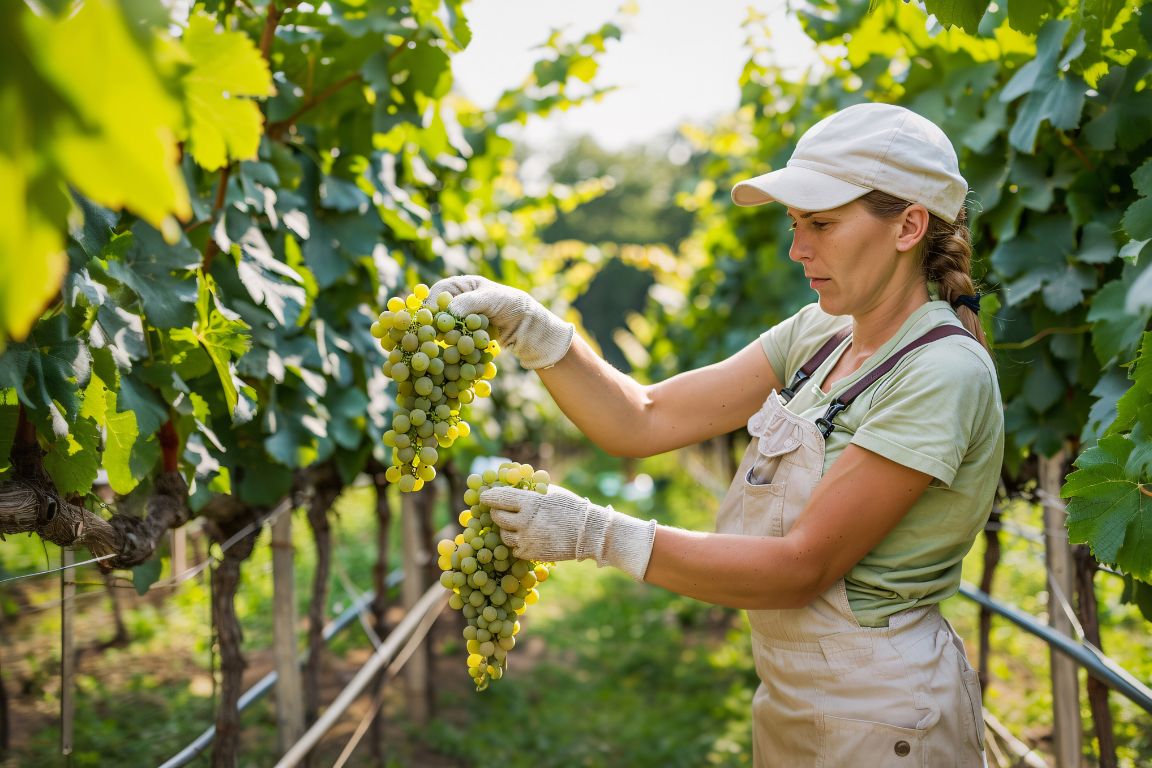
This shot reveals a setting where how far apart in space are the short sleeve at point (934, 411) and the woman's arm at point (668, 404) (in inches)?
19.5

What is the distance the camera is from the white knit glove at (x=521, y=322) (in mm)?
1973

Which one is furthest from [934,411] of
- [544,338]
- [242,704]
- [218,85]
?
[242,704]

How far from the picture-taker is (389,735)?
4.89 metres

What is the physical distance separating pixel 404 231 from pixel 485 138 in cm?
93

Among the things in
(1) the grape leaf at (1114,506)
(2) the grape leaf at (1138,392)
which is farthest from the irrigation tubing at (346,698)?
(2) the grape leaf at (1138,392)

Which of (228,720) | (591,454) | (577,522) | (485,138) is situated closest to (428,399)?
(577,522)

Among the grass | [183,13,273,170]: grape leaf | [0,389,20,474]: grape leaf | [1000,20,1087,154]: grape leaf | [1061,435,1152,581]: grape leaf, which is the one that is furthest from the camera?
the grass

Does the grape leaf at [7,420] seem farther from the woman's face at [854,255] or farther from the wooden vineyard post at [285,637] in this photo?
the wooden vineyard post at [285,637]

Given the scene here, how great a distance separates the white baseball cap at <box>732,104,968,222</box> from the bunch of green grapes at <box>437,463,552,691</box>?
0.74 meters

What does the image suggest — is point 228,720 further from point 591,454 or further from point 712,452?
point 591,454

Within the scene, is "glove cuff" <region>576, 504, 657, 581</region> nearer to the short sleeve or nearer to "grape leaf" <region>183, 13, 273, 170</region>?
the short sleeve

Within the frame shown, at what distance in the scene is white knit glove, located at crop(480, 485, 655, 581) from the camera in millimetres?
1716

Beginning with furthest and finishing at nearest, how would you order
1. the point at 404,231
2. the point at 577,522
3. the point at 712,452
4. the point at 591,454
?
the point at 591,454 → the point at 712,452 → the point at 404,231 → the point at 577,522

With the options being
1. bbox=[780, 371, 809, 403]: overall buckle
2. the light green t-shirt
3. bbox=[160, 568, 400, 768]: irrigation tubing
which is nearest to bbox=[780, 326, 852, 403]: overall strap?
bbox=[780, 371, 809, 403]: overall buckle
